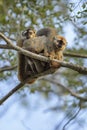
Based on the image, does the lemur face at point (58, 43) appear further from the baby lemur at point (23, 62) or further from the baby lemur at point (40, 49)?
the baby lemur at point (23, 62)

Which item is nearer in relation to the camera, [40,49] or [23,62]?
[40,49]

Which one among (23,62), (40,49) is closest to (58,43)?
(40,49)

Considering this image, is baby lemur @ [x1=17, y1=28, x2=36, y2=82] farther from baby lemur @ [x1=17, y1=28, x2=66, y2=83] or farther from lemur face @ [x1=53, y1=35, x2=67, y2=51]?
lemur face @ [x1=53, y1=35, x2=67, y2=51]

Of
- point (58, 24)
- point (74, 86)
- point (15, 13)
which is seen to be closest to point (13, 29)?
point (15, 13)

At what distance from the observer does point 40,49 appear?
8.54 metres

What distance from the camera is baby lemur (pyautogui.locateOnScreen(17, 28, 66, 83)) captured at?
8515 millimetres

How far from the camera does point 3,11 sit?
13.6m

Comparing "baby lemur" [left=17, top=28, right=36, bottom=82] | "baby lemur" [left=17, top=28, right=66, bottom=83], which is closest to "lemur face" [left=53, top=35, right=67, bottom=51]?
"baby lemur" [left=17, top=28, right=66, bottom=83]

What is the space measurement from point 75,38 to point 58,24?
3.10 ft

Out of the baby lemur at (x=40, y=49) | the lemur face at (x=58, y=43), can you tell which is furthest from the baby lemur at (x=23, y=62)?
the lemur face at (x=58, y=43)

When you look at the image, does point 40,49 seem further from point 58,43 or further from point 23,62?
point 23,62

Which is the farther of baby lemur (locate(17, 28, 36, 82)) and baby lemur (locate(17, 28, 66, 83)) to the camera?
baby lemur (locate(17, 28, 36, 82))

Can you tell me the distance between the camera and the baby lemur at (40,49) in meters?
8.51

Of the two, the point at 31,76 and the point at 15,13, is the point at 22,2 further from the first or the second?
the point at 31,76
